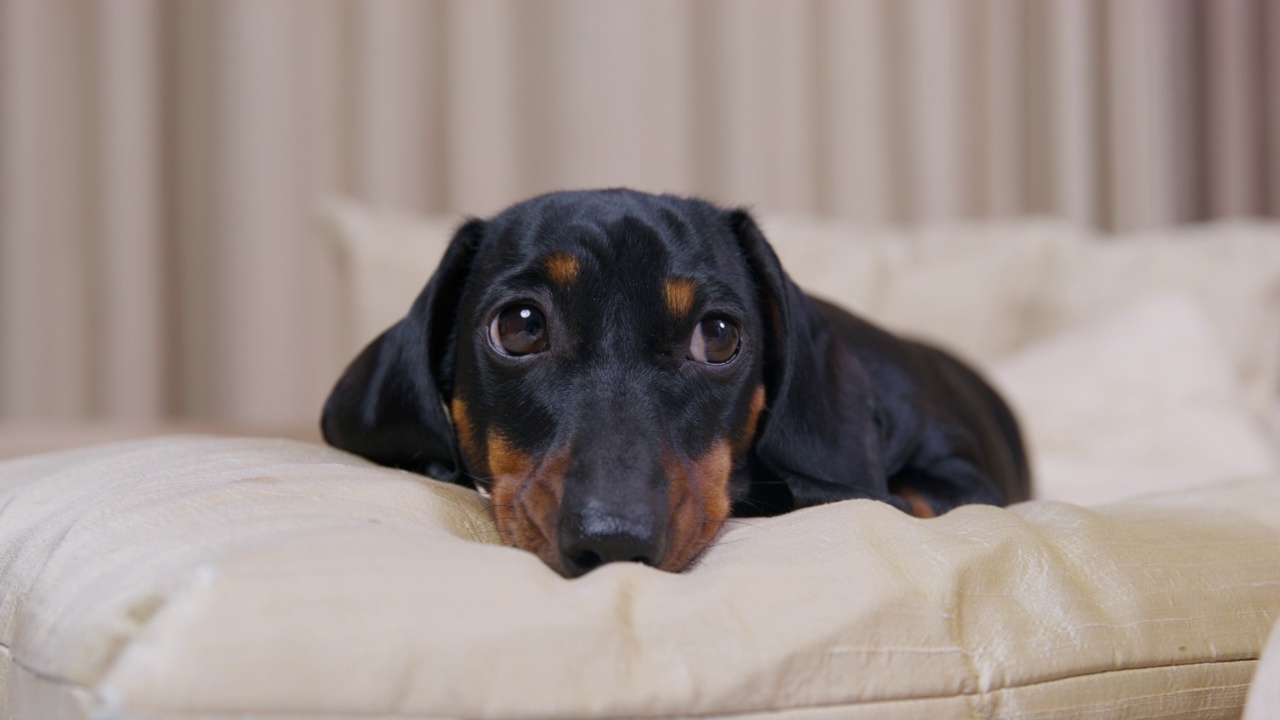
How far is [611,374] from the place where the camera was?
1391mm

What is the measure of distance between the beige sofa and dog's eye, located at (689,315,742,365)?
0.83ft

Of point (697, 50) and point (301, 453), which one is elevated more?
point (697, 50)

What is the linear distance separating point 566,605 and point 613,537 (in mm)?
246

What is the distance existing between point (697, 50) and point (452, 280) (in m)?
3.16

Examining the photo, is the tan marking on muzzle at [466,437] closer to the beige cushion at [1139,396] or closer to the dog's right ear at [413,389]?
the dog's right ear at [413,389]

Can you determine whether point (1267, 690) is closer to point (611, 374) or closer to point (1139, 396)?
point (611, 374)

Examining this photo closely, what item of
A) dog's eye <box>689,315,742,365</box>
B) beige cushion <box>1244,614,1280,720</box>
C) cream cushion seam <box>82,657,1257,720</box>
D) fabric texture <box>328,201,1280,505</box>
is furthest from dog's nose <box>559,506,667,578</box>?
fabric texture <box>328,201,1280,505</box>

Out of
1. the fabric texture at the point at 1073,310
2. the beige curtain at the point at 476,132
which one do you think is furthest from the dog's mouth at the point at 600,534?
the beige curtain at the point at 476,132

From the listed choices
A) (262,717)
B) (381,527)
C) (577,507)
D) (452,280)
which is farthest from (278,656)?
(452,280)

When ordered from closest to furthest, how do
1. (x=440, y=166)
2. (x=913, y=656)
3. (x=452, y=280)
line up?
(x=913, y=656) → (x=452, y=280) → (x=440, y=166)

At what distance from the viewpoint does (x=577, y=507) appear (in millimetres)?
1146

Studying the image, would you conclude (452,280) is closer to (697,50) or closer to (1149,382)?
(1149,382)

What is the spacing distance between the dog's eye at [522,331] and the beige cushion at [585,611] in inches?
10.6

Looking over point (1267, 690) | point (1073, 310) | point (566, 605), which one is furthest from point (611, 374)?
point (1073, 310)
